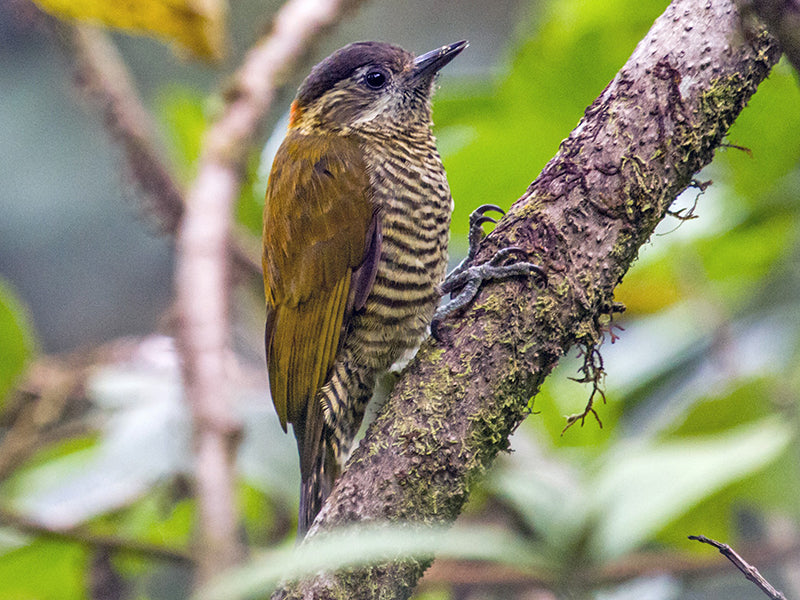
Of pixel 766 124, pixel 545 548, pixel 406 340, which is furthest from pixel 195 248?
pixel 766 124

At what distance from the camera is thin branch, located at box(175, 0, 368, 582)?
2.07 meters

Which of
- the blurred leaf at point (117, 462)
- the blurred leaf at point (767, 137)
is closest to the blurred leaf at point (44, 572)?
the blurred leaf at point (117, 462)

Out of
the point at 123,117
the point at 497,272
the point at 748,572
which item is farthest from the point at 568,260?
the point at 123,117

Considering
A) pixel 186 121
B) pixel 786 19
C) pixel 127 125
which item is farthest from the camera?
pixel 186 121

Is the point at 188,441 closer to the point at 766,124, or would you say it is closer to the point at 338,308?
the point at 338,308

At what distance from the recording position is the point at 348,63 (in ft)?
8.50

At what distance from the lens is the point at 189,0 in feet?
8.51

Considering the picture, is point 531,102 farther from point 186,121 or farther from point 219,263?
point 186,121

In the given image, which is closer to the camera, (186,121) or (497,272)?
(497,272)

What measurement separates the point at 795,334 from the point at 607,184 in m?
1.32

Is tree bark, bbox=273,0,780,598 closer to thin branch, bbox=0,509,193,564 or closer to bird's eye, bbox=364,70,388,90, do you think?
thin branch, bbox=0,509,193,564

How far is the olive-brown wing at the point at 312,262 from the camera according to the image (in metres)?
2.21

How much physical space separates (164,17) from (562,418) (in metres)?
1.72

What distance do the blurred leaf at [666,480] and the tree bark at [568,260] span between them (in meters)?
0.72
